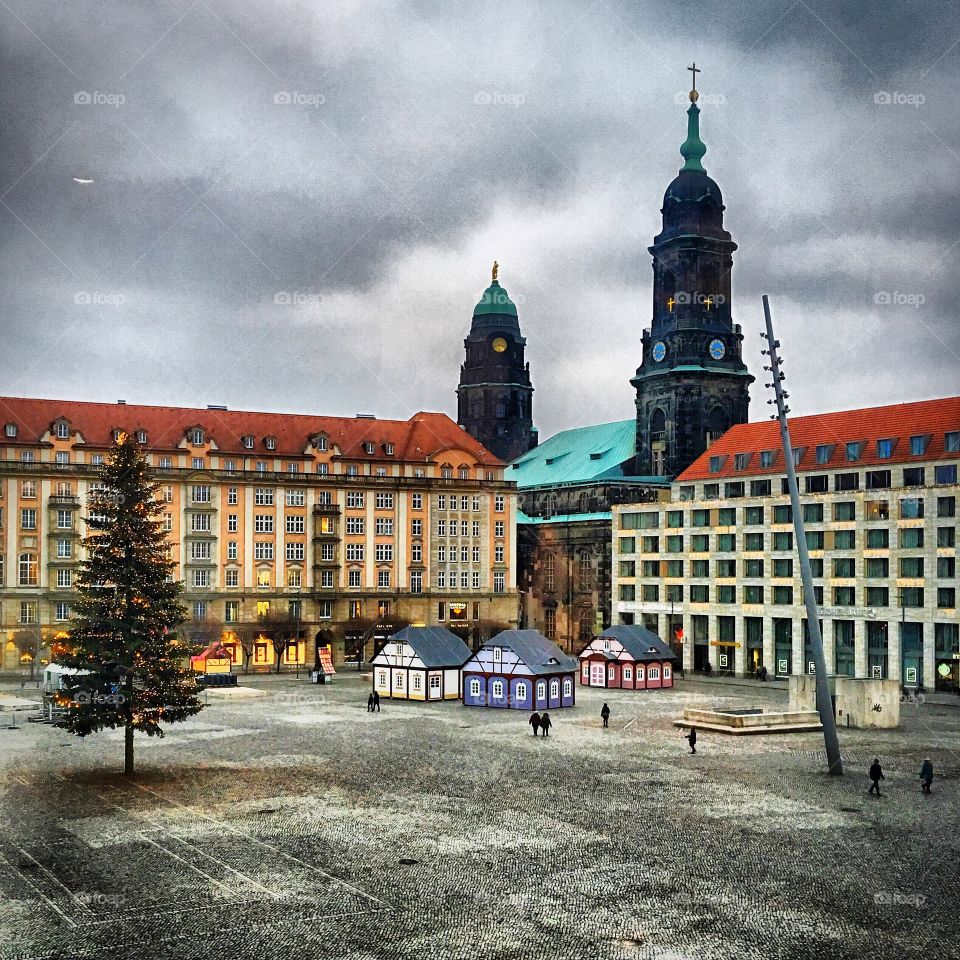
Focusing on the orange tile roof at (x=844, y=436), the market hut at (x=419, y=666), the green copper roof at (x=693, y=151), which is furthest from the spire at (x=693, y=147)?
the market hut at (x=419, y=666)

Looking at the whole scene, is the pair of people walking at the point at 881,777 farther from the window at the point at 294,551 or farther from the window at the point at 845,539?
the window at the point at 294,551

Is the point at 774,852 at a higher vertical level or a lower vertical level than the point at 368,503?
lower

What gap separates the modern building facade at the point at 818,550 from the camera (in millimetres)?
95188

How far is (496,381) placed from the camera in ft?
573

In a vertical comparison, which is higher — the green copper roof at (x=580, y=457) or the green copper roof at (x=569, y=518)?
the green copper roof at (x=580, y=457)

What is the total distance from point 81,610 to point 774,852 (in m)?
28.4

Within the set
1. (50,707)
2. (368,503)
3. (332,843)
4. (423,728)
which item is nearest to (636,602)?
(368,503)

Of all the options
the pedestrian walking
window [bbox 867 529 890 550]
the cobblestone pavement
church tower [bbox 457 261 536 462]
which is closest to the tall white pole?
the cobblestone pavement

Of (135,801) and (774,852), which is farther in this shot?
(135,801)

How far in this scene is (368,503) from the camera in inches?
4604

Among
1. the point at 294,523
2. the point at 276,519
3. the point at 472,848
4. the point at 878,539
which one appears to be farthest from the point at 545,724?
the point at 294,523

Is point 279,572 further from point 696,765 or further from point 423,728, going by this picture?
point 696,765

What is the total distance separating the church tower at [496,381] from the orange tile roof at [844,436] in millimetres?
57076

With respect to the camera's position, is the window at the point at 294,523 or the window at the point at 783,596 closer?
the window at the point at 783,596
